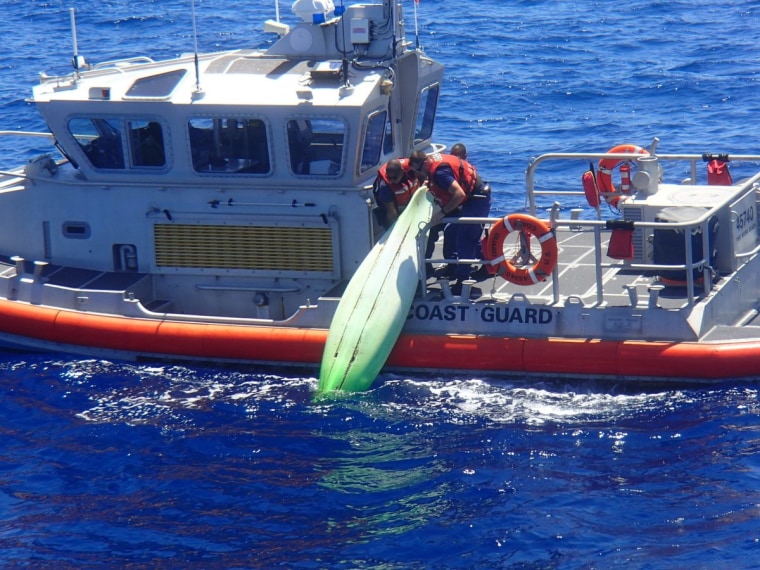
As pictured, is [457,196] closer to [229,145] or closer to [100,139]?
[229,145]

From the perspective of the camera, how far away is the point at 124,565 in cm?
838

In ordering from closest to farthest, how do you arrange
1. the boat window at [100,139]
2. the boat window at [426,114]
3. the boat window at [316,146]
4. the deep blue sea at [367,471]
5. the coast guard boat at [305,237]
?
1. the deep blue sea at [367,471]
2. the coast guard boat at [305,237]
3. the boat window at [316,146]
4. the boat window at [100,139]
5. the boat window at [426,114]

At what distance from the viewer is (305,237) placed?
11648mm

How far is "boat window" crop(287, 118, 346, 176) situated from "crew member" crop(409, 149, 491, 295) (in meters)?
0.75

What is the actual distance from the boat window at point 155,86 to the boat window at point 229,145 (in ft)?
1.46

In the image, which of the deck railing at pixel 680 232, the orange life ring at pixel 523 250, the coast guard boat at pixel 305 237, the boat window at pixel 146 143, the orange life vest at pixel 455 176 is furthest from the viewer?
the boat window at pixel 146 143

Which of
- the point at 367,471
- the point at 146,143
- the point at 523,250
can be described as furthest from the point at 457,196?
the point at 146,143

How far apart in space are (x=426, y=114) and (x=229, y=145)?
2308 millimetres

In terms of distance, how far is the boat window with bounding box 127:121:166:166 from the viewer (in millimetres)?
11773

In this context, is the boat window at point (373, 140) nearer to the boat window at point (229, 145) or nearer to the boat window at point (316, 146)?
the boat window at point (316, 146)

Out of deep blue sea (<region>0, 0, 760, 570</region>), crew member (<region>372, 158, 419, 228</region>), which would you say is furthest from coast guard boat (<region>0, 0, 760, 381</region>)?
deep blue sea (<region>0, 0, 760, 570</region>)

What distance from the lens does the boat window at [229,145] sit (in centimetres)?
1151

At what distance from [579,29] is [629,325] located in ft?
68.1

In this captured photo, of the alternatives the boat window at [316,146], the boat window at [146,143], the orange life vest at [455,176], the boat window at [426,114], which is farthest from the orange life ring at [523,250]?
the boat window at [146,143]
